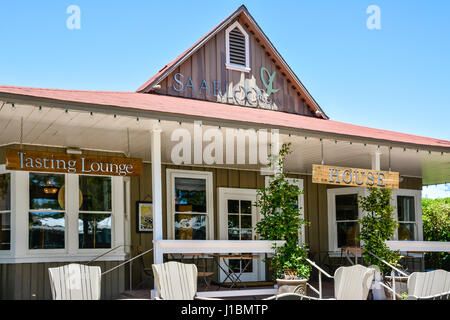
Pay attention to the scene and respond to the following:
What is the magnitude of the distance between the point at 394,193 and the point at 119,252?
7.41 meters

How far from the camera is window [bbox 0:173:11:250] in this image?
29.2ft

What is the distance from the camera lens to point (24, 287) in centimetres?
875

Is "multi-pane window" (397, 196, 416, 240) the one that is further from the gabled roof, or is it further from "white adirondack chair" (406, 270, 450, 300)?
"white adirondack chair" (406, 270, 450, 300)

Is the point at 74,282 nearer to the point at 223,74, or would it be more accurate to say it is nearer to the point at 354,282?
the point at 354,282

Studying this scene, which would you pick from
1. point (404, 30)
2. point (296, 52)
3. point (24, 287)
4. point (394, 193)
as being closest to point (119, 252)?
point (24, 287)

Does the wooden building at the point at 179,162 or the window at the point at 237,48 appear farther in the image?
the window at the point at 237,48

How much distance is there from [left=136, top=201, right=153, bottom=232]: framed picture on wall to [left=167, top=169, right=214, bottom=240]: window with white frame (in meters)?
0.45

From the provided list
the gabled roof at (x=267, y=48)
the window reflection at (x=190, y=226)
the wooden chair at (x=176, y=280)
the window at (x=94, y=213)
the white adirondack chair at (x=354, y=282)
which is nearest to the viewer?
the white adirondack chair at (x=354, y=282)

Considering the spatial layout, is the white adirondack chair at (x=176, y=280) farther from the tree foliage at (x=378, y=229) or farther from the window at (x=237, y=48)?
the window at (x=237, y=48)

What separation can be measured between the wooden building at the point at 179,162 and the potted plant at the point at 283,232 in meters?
0.28

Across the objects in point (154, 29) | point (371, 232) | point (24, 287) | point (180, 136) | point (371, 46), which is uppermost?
point (154, 29)

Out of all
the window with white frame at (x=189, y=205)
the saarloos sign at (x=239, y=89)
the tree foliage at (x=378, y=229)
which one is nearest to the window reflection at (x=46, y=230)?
the window with white frame at (x=189, y=205)

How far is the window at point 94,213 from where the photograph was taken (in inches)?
375
